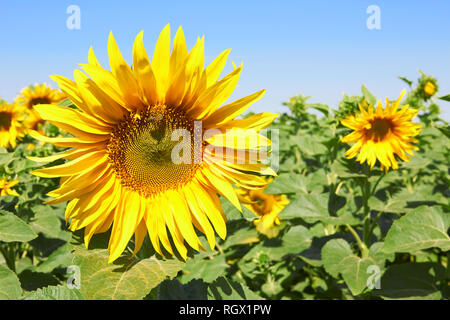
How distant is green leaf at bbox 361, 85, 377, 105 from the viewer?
2861 mm

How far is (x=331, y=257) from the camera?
109 inches

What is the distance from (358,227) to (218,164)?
8.38 feet

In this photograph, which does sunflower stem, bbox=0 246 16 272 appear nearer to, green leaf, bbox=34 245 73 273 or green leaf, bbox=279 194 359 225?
green leaf, bbox=34 245 73 273

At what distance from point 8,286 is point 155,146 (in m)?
1.05

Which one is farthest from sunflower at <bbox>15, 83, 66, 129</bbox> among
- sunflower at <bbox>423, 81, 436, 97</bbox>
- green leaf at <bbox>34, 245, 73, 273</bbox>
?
sunflower at <bbox>423, 81, 436, 97</bbox>

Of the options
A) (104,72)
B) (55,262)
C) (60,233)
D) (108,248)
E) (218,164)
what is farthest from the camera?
(60,233)

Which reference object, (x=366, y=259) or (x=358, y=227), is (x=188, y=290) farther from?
Answer: (x=358, y=227)

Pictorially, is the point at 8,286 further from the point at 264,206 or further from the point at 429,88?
the point at 429,88

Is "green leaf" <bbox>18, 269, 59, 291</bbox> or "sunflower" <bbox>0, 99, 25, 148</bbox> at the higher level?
"sunflower" <bbox>0, 99, 25, 148</bbox>

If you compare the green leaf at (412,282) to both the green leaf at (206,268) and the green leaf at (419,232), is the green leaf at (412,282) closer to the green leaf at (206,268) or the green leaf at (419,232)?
the green leaf at (419,232)

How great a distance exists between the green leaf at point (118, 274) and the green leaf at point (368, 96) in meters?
2.08

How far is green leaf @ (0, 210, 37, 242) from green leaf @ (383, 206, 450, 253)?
1.97 m

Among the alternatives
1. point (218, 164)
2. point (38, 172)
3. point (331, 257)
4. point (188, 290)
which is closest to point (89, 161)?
point (38, 172)

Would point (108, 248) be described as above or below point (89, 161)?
below
